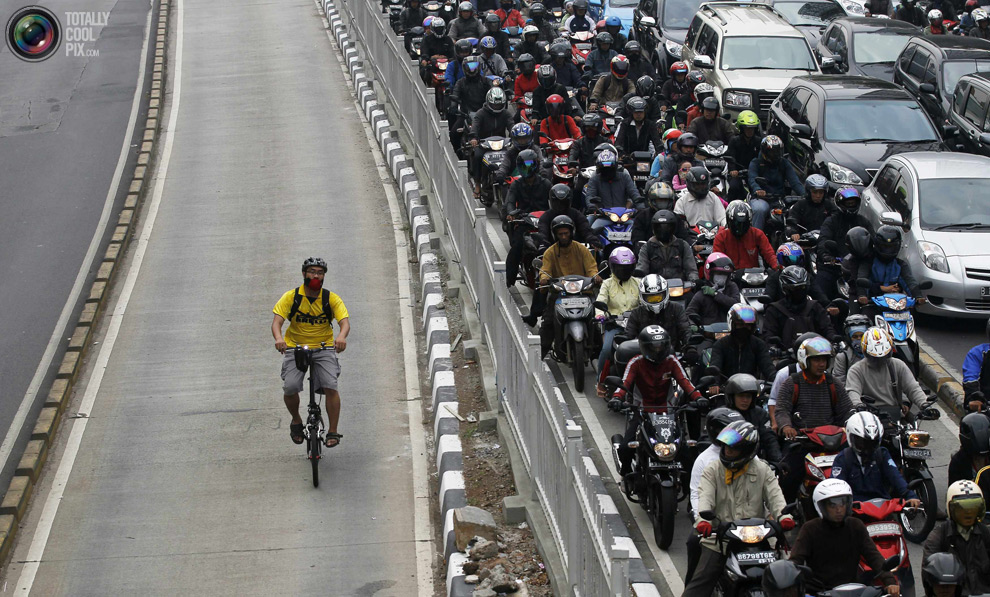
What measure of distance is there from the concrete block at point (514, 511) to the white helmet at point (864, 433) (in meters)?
2.74

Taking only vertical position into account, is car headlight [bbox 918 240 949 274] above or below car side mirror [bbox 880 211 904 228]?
below

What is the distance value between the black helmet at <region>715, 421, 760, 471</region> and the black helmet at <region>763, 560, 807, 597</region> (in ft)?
4.79

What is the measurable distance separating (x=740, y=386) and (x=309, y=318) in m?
4.05

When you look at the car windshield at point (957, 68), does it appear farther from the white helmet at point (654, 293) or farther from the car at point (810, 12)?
Answer: the white helmet at point (654, 293)

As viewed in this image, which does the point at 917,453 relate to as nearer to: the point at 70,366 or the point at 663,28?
the point at 70,366

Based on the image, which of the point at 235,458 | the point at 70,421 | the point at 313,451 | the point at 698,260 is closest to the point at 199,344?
the point at 70,421

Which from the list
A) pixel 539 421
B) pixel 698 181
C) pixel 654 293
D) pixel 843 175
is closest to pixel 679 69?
pixel 843 175

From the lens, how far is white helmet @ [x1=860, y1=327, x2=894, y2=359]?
1168cm

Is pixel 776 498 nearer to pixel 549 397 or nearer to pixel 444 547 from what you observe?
pixel 549 397

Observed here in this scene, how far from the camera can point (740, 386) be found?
10.9 metres

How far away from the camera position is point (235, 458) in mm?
13711

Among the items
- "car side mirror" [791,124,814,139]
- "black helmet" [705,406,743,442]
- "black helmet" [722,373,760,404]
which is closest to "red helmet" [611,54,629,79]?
"car side mirror" [791,124,814,139]

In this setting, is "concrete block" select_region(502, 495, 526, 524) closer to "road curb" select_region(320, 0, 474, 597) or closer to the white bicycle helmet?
"road curb" select_region(320, 0, 474, 597)

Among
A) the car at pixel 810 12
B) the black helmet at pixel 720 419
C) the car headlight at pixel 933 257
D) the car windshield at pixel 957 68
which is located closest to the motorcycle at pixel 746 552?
the black helmet at pixel 720 419
